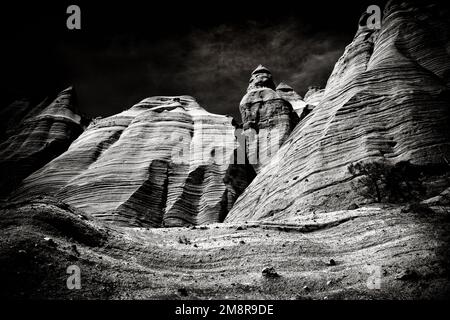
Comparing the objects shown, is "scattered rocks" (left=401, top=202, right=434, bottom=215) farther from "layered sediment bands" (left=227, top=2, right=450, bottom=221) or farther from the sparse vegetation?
"layered sediment bands" (left=227, top=2, right=450, bottom=221)

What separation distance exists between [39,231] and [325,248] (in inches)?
490

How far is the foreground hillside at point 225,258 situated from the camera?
11.4 meters

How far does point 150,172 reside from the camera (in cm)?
4872

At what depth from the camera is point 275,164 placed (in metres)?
42.9

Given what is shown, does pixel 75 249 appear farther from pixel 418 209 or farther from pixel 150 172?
pixel 150 172

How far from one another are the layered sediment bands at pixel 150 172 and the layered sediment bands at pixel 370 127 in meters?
6.67

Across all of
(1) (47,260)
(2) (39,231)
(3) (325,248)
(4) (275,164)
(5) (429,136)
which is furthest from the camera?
(4) (275,164)

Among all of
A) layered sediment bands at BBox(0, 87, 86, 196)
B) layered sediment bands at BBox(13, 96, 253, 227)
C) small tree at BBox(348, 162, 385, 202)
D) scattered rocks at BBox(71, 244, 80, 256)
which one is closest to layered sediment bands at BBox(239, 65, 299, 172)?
layered sediment bands at BBox(13, 96, 253, 227)

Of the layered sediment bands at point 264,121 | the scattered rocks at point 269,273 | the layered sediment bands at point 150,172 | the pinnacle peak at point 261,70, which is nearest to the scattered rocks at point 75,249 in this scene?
the scattered rocks at point 269,273

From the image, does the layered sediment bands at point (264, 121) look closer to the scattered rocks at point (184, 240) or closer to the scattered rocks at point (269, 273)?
the scattered rocks at point (184, 240)

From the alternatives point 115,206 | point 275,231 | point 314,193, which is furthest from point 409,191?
point 115,206
